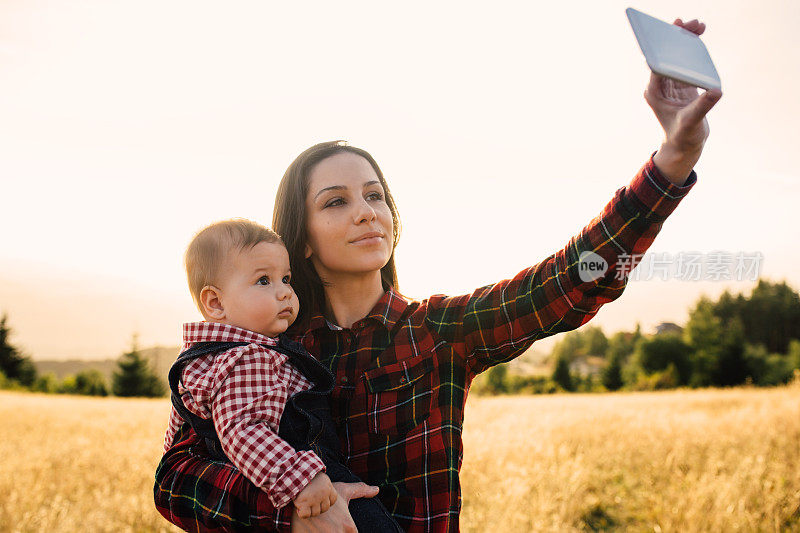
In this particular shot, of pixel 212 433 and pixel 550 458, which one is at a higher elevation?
pixel 212 433

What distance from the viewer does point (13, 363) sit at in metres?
43.6

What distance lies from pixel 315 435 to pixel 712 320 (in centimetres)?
4866

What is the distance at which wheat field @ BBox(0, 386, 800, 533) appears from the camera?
4.40m

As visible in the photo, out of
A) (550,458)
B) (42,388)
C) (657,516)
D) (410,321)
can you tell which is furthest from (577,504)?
(42,388)

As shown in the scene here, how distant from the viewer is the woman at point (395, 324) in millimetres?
1874

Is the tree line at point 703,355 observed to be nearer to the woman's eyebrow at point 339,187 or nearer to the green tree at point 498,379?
the green tree at point 498,379

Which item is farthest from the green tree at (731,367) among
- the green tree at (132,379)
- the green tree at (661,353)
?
the green tree at (132,379)

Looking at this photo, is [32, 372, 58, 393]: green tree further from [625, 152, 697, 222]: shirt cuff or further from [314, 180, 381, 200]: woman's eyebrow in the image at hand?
[625, 152, 697, 222]: shirt cuff

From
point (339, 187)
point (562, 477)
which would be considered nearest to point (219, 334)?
point (339, 187)

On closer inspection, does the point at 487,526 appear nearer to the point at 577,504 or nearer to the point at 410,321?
the point at 577,504

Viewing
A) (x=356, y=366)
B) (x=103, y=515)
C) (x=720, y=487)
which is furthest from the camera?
(x=720, y=487)

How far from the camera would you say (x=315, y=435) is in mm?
2039

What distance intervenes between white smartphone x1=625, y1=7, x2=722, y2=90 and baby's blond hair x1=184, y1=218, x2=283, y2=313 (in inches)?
Result: 60.3

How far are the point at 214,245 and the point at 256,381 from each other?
2.09ft
